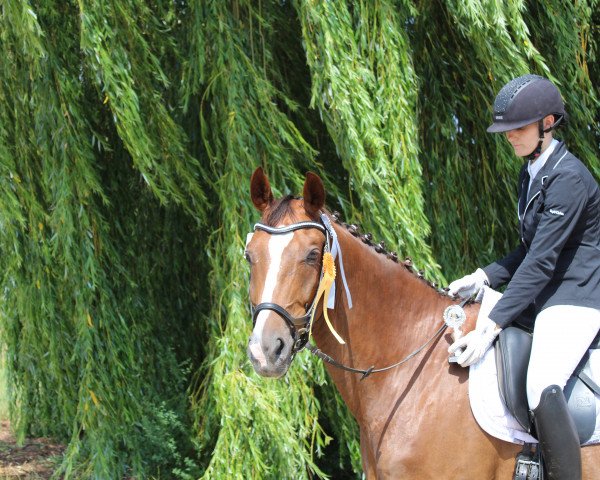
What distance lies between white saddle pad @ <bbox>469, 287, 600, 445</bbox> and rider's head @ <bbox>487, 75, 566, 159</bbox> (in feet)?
2.53

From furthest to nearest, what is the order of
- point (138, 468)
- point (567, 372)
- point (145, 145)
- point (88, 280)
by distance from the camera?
1. point (138, 468)
2. point (88, 280)
3. point (145, 145)
4. point (567, 372)

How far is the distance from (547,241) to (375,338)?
2.56 ft

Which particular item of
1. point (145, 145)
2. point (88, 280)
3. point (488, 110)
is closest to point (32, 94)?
point (145, 145)

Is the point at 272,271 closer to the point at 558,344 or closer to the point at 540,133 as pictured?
the point at 558,344

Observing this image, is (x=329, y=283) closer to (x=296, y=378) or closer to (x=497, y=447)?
(x=497, y=447)

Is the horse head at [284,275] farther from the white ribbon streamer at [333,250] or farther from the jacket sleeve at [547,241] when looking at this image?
the jacket sleeve at [547,241]

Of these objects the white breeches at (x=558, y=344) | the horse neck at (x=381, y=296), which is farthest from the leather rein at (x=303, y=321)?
the white breeches at (x=558, y=344)

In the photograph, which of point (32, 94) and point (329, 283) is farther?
point (32, 94)

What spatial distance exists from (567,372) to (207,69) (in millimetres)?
3014

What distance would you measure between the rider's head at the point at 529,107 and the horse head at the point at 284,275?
0.79m

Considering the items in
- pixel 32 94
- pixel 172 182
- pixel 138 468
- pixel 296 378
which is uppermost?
pixel 32 94

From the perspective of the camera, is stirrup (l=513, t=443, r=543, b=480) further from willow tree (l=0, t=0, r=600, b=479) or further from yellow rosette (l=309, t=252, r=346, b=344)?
willow tree (l=0, t=0, r=600, b=479)

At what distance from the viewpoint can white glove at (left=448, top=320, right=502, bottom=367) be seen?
276cm

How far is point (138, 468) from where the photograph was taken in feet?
16.4
